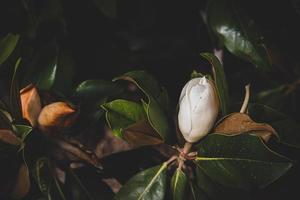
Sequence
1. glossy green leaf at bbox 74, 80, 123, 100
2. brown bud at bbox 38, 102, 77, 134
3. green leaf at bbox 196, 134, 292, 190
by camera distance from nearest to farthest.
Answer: green leaf at bbox 196, 134, 292, 190 < brown bud at bbox 38, 102, 77, 134 < glossy green leaf at bbox 74, 80, 123, 100

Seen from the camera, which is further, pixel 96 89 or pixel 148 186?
pixel 96 89

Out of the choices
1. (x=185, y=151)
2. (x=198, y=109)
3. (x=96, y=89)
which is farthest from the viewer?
(x=96, y=89)

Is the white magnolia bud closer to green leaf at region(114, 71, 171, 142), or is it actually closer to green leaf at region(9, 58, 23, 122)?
green leaf at region(114, 71, 171, 142)

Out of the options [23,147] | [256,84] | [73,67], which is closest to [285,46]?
[256,84]

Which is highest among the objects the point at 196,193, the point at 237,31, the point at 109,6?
the point at 109,6

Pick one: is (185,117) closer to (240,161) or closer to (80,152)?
(240,161)

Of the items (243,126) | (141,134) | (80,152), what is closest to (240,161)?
(243,126)

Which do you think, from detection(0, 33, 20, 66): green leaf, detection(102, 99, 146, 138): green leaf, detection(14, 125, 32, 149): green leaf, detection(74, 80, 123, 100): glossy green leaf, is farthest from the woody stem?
detection(0, 33, 20, 66): green leaf
